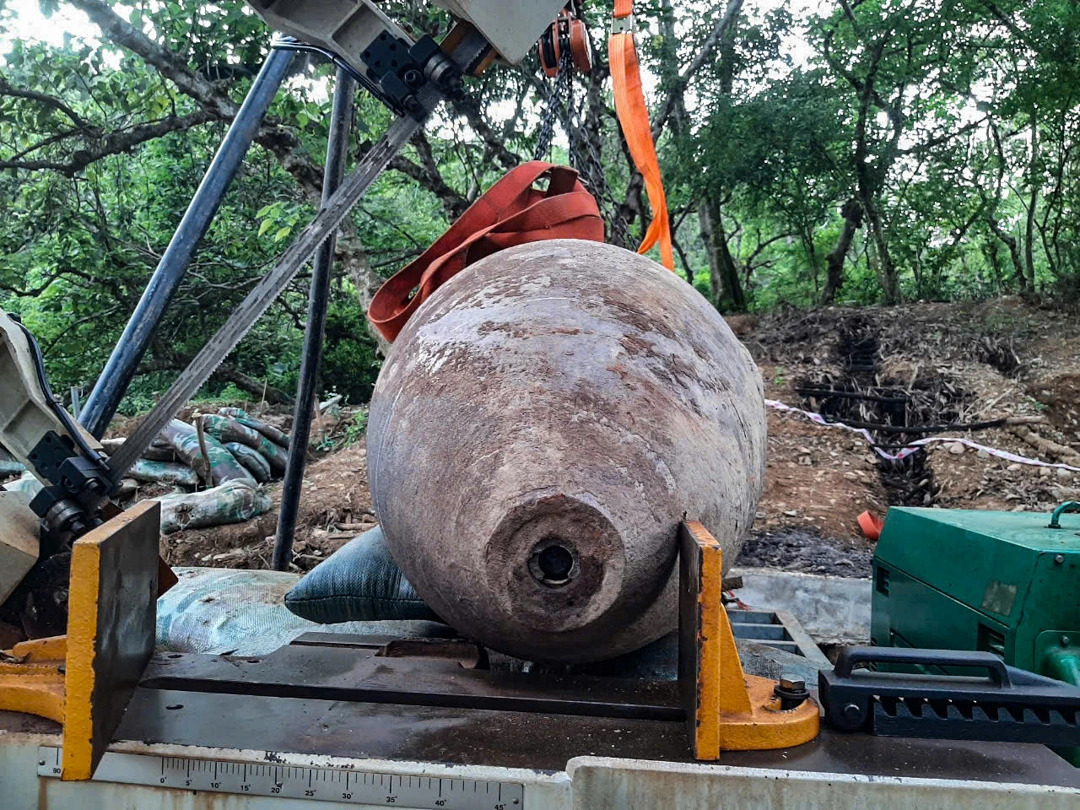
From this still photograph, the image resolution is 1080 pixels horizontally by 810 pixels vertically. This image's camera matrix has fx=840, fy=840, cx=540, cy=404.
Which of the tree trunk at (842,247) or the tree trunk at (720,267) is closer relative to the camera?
the tree trunk at (842,247)

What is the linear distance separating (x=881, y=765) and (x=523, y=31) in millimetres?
1758

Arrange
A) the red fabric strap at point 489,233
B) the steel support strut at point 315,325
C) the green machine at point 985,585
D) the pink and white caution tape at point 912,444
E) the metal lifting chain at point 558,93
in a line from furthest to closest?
1. the pink and white caution tape at point 912,444
2. the steel support strut at point 315,325
3. the metal lifting chain at point 558,93
4. the red fabric strap at point 489,233
5. the green machine at point 985,585

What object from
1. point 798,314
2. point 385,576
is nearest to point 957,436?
point 798,314

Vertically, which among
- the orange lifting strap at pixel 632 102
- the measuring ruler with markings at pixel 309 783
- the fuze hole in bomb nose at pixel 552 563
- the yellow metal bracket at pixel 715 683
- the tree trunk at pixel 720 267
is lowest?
the measuring ruler with markings at pixel 309 783

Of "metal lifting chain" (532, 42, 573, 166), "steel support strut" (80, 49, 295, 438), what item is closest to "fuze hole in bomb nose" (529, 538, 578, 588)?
"steel support strut" (80, 49, 295, 438)

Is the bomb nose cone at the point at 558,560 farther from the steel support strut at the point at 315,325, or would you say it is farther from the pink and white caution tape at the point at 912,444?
the pink and white caution tape at the point at 912,444

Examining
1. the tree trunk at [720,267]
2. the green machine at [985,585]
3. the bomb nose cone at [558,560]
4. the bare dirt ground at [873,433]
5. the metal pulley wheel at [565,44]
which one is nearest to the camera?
the bomb nose cone at [558,560]

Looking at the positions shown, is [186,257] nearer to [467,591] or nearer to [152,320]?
[152,320]

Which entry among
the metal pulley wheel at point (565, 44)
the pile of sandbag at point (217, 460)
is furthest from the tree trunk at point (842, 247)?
the metal pulley wheel at point (565, 44)

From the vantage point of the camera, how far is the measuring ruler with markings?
1272 mm

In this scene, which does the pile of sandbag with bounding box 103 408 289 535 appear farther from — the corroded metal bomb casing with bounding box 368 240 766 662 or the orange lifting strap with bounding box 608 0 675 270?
the corroded metal bomb casing with bounding box 368 240 766 662

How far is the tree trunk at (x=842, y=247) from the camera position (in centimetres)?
1183

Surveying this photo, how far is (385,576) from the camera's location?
229 centimetres

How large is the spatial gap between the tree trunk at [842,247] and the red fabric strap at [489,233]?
1019 centimetres
